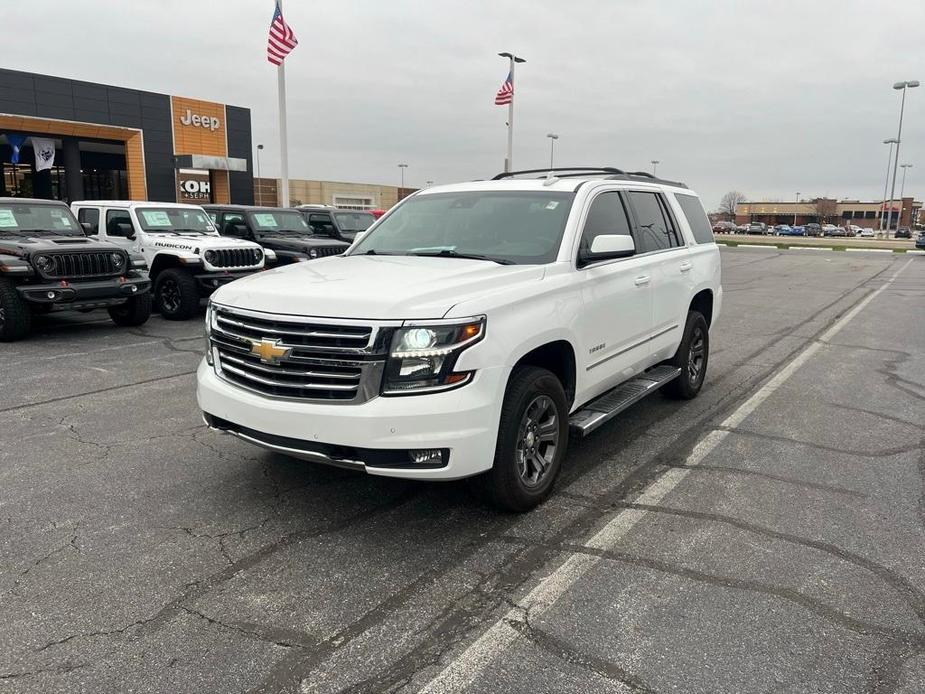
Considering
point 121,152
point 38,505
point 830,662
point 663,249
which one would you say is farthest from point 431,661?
point 121,152

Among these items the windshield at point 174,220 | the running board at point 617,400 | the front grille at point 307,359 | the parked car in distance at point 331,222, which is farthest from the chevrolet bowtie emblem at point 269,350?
the parked car in distance at point 331,222

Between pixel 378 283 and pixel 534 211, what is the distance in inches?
58.5

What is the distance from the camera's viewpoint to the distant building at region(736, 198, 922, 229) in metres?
122

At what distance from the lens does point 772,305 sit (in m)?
14.3

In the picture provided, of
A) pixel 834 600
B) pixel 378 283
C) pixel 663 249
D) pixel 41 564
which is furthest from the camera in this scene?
pixel 663 249

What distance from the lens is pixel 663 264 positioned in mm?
5707

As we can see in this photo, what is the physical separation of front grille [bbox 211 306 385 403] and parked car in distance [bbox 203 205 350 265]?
10.1 meters

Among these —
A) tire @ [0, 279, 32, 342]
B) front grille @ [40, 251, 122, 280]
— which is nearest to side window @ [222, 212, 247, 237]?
front grille @ [40, 251, 122, 280]

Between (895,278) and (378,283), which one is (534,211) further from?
(895,278)

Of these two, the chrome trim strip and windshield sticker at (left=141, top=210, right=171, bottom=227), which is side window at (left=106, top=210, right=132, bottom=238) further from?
the chrome trim strip

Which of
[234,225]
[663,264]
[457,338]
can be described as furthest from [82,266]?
[457,338]

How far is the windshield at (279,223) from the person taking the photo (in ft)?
48.0

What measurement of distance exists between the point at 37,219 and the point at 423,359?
374 inches

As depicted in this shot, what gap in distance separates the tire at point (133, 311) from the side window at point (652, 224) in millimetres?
7778
